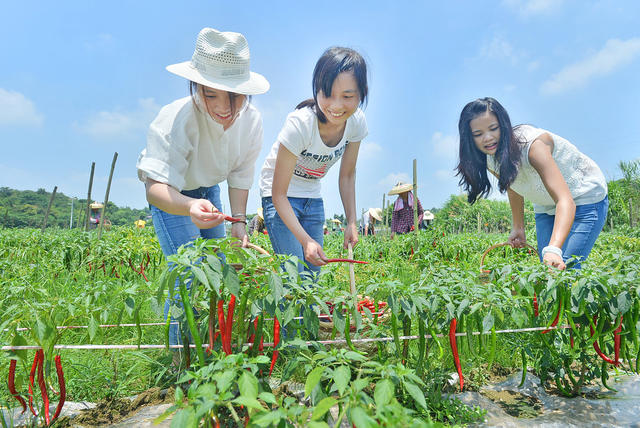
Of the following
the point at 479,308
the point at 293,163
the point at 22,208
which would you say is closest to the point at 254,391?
the point at 479,308

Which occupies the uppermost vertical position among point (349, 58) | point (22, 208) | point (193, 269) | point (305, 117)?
point (22, 208)

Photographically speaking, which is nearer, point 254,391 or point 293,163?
point 254,391

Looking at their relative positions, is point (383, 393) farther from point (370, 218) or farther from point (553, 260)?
point (370, 218)

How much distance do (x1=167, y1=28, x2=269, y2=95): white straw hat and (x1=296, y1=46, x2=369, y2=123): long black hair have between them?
26cm

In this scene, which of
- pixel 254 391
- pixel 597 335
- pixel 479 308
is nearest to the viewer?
pixel 254 391

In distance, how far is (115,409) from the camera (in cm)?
166

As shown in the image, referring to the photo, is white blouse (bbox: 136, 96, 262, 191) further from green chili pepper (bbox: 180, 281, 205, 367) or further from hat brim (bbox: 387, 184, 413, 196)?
hat brim (bbox: 387, 184, 413, 196)

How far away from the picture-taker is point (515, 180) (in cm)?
219

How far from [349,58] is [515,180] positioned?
111 centimetres

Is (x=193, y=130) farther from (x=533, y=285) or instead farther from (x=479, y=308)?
(x=533, y=285)

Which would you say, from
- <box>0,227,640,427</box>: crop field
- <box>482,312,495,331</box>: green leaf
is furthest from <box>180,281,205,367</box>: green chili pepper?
<box>482,312,495,331</box>: green leaf

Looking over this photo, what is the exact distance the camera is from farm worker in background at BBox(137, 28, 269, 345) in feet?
5.36

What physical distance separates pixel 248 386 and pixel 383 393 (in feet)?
0.95

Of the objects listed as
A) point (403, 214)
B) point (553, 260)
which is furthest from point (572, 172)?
point (403, 214)
